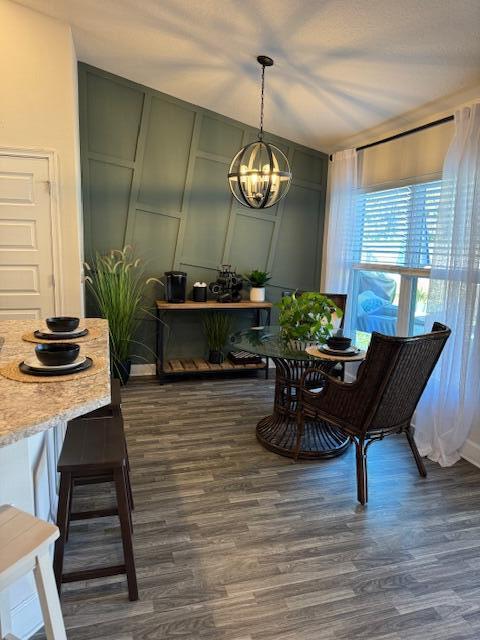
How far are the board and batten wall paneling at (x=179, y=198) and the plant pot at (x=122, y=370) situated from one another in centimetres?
33

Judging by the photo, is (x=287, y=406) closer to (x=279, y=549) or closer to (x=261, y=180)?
(x=279, y=549)

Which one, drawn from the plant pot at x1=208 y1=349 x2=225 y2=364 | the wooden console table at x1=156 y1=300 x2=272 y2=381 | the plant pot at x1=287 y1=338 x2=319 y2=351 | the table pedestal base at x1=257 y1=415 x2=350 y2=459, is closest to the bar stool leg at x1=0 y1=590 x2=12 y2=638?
the table pedestal base at x1=257 y1=415 x2=350 y2=459

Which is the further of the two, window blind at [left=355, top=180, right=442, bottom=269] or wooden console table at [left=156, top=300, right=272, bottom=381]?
wooden console table at [left=156, top=300, right=272, bottom=381]

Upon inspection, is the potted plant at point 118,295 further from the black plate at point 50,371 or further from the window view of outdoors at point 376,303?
the black plate at point 50,371

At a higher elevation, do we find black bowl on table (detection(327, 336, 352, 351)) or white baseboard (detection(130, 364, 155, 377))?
black bowl on table (detection(327, 336, 352, 351))

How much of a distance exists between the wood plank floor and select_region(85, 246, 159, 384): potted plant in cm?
123

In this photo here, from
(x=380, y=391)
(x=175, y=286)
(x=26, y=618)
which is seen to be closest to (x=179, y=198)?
(x=175, y=286)

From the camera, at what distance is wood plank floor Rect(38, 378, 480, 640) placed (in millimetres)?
1680

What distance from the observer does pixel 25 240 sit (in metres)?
3.55

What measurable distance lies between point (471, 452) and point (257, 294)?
241cm

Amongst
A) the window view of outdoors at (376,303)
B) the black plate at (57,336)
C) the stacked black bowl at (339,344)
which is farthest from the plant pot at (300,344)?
the black plate at (57,336)

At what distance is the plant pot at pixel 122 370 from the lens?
4136mm

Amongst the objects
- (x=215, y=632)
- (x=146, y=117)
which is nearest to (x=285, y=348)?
(x=215, y=632)

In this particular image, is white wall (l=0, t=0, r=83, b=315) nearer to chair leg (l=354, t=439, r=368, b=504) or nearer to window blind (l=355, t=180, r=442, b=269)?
window blind (l=355, t=180, r=442, b=269)
